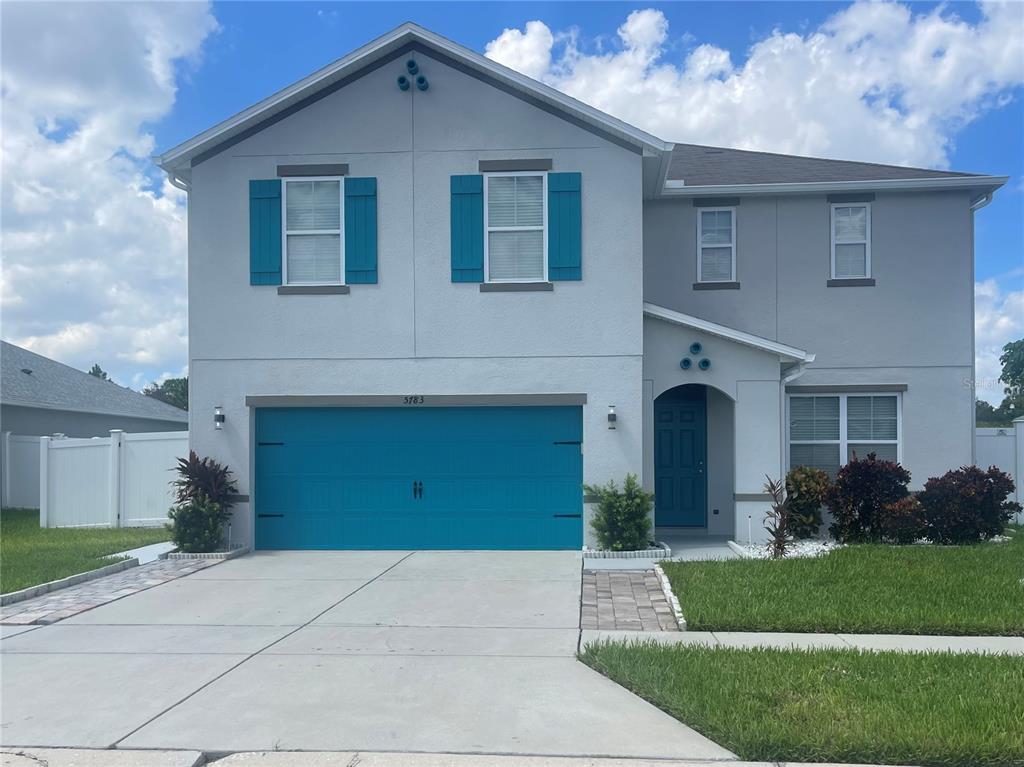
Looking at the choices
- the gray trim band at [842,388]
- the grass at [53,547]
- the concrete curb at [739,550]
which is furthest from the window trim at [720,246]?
the grass at [53,547]

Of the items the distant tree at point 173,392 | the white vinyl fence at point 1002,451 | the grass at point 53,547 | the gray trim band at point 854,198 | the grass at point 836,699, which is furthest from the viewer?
the distant tree at point 173,392

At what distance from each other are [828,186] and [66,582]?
13.1 metres

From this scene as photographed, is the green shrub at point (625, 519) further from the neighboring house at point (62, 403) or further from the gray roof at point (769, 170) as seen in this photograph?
the neighboring house at point (62, 403)

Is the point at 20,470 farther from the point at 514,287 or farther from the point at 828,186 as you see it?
the point at 828,186

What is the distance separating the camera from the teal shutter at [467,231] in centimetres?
1320

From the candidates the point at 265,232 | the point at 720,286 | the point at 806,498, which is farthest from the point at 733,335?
the point at 265,232

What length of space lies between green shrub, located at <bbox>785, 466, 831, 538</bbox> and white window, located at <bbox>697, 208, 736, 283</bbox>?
13.0 ft

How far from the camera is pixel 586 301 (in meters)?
13.1

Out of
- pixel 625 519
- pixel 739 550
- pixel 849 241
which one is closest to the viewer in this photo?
pixel 625 519

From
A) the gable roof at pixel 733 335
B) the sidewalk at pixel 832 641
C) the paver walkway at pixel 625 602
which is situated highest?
the gable roof at pixel 733 335

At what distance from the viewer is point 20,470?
22.4 m

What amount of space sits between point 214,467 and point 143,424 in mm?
20127

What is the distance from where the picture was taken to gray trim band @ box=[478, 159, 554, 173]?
13211 millimetres

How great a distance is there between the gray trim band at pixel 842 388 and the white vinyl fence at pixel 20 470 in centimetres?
1832
